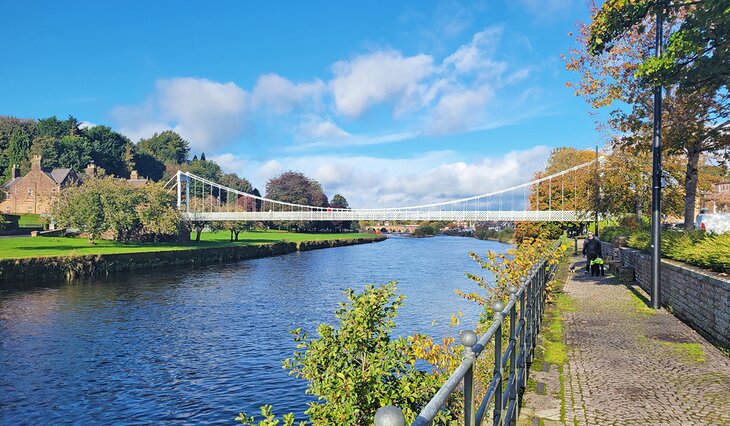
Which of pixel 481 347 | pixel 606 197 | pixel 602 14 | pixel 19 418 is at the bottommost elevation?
pixel 19 418

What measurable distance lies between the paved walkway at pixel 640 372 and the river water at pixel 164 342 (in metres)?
3.74

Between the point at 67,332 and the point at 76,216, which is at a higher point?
the point at 76,216

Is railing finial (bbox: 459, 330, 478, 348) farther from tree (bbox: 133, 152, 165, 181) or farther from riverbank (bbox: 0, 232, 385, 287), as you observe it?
tree (bbox: 133, 152, 165, 181)

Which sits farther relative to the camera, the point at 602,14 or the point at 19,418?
the point at 602,14

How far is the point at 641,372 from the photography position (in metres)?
8.23

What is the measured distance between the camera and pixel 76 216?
42938 millimetres

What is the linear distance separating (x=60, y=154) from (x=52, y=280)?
262ft

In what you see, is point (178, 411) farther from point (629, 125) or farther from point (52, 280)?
point (52, 280)

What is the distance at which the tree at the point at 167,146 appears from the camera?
14575 centimetres

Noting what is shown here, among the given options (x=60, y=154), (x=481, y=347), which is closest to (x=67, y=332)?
(x=481, y=347)

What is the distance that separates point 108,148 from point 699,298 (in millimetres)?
116011

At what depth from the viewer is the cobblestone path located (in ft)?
21.1

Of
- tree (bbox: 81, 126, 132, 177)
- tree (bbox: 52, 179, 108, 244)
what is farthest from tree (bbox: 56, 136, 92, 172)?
tree (bbox: 52, 179, 108, 244)

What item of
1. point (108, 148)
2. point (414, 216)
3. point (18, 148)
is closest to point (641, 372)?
point (414, 216)
